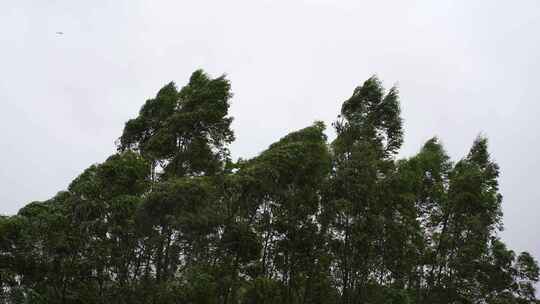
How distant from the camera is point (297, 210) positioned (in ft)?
61.8

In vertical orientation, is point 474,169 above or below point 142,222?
above

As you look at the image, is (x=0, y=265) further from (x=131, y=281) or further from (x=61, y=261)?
(x=131, y=281)

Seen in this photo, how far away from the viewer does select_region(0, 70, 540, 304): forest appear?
58.1ft

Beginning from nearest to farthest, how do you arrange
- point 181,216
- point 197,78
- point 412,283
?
point 181,216 → point 197,78 → point 412,283

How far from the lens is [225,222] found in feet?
58.2

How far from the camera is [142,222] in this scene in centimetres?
1836

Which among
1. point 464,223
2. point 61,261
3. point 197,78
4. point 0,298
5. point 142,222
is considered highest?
point 197,78

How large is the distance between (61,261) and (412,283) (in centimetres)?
1585

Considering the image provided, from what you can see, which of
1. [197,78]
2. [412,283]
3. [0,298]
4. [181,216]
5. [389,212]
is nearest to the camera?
[181,216]

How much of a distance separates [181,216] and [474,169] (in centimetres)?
1386

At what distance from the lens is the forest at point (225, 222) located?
1770cm

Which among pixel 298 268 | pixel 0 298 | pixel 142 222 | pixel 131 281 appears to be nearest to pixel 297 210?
pixel 298 268

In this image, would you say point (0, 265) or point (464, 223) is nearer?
point (0, 265)

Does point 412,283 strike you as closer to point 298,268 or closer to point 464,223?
point 464,223
